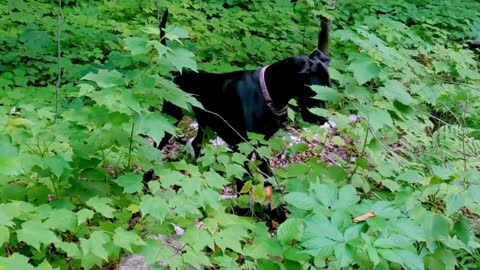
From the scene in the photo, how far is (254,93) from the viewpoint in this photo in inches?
148

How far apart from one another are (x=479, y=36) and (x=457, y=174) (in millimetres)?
7205

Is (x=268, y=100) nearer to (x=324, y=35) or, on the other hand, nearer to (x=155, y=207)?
(x=155, y=207)

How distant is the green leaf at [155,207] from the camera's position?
7.61ft

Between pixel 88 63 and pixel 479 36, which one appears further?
pixel 479 36

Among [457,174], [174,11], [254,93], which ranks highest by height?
[457,174]

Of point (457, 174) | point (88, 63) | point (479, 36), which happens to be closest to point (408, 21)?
point (479, 36)

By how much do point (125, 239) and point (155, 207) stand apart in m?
0.20

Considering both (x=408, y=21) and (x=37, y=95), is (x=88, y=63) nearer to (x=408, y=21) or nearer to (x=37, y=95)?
(x=37, y=95)

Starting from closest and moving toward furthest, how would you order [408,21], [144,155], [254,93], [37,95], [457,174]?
[457,174] < [144,155] < [254,93] < [37,95] < [408,21]

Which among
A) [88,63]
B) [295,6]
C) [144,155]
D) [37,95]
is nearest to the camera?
[144,155]

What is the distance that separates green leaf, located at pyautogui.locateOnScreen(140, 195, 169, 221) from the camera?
232 cm

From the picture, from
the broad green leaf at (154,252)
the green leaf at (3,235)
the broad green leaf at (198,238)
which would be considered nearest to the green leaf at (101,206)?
the broad green leaf at (154,252)

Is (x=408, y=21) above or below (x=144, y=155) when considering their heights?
below

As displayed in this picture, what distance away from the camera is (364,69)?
96.9 inches
